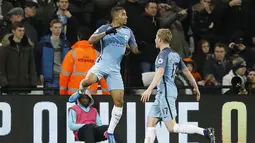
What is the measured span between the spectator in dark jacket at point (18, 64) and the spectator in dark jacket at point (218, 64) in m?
3.05

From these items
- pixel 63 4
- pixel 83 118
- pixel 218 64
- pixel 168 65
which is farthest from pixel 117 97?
pixel 63 4

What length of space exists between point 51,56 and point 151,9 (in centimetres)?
216

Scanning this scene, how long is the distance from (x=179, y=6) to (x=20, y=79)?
3.68 meters

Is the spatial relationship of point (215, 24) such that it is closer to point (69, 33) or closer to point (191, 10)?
point (191, 10)

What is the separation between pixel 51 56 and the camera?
17.0 meters

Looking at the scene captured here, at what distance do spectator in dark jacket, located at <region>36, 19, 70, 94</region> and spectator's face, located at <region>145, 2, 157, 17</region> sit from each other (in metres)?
1.75

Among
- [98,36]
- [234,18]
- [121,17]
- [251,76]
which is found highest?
[234,18]

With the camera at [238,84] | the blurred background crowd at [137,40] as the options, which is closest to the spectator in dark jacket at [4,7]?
the blurred background crowd at [137,40]

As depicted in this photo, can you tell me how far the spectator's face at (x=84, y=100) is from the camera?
50.3 ft

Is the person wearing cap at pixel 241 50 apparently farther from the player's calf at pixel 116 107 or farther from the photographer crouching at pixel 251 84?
the player's calf at pixel 116 107

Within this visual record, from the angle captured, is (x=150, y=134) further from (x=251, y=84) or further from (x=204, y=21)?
(x=204, y=21)

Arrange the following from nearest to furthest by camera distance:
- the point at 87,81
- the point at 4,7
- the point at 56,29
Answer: the point at 87,81 → the point at 56,29 → the point at 4,7

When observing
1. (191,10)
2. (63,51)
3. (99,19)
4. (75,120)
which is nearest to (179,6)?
(191,10)

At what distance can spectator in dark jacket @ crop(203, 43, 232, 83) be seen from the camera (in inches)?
688
